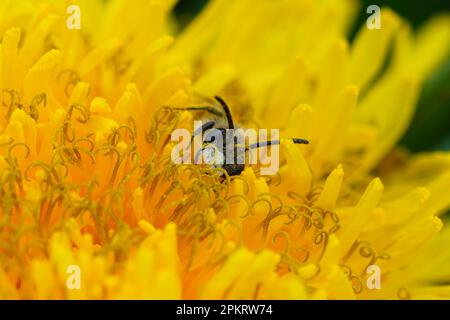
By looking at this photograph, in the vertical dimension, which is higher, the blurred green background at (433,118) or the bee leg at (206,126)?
the blurred green background at (433,118)

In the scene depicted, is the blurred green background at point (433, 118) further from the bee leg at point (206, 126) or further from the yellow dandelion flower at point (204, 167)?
the bee leg at point (206, 126)

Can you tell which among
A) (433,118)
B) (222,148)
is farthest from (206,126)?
(433,118)

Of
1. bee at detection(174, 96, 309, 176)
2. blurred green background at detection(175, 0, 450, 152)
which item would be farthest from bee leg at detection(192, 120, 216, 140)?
blurred green background at detection(175, 0, 450, 152)

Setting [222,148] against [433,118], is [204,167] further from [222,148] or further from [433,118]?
[433,118]

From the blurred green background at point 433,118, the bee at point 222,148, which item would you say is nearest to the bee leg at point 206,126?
the bee at point 222,148

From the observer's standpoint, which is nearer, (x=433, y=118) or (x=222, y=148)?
(x=222, y=148)

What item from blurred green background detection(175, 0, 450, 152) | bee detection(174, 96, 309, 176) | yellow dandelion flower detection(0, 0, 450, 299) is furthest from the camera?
blurred green background detection(175, 0, 450, 152)

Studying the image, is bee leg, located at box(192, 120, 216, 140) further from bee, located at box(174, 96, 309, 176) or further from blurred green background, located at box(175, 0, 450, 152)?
blurred green background, located at box(175, 0, 450, 152)

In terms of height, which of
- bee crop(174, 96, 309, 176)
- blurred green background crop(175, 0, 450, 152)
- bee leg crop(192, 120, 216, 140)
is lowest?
bee crop(174, 96, 309, 176)

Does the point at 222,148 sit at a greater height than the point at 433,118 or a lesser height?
lesser
